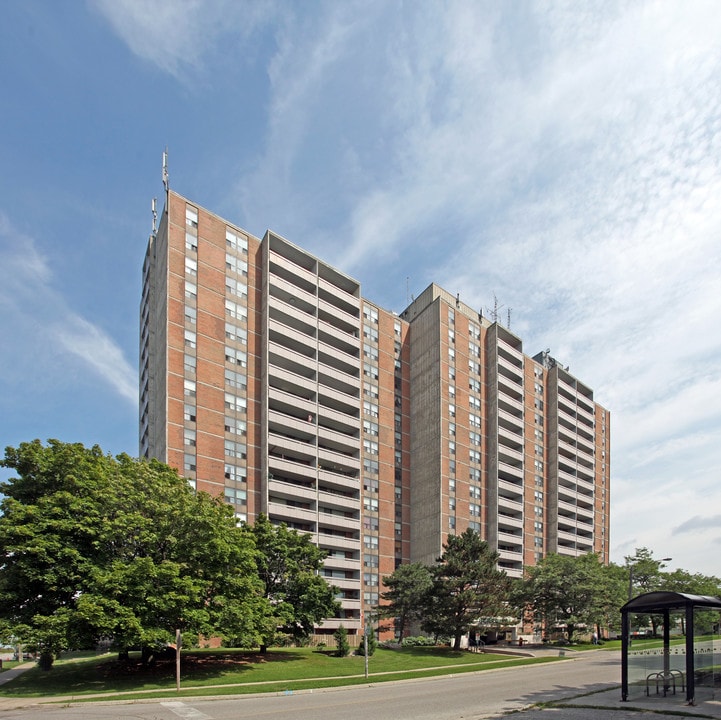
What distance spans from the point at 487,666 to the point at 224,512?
19.3 meters

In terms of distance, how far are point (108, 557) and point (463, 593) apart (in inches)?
1110

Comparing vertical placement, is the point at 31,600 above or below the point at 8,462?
below

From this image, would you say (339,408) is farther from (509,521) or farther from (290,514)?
(509,521)

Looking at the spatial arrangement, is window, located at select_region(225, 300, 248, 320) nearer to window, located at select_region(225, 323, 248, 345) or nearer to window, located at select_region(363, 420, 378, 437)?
window, located at select_region(225, 323, 248, 345)

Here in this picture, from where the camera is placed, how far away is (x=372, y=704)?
70.6 feet

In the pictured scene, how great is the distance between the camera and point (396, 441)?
78875 millimetres

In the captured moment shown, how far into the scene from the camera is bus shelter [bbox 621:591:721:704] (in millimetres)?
19156

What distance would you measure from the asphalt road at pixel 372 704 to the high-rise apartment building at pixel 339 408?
105ft

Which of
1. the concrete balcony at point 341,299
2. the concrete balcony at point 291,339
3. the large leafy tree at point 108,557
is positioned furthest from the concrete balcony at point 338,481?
the large leafy tree at point 108,557

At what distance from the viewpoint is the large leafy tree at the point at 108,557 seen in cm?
2734

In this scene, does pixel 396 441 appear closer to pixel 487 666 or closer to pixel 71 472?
pixel 487 666

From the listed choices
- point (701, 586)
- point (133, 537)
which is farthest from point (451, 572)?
point (701, 586)

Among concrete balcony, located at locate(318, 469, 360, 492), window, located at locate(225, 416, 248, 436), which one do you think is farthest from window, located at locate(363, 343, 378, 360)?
window, located at locate(225, 416, 248, 436)

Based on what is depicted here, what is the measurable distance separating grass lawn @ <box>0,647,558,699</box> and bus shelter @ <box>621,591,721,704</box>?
13375mm
